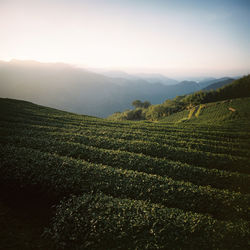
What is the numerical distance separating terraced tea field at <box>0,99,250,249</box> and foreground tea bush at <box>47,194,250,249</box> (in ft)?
0.12

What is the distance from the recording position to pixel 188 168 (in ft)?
39.9

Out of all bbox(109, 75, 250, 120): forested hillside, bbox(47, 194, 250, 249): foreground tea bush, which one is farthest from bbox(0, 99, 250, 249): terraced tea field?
bbox(109, 75, 250, 120): forested hillside

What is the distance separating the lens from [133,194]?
9.33 metres

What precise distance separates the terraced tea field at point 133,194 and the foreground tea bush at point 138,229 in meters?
0.04

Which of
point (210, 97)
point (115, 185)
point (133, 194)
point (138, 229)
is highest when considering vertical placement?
point (210, 97)

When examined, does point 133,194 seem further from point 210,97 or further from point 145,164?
point 210,97

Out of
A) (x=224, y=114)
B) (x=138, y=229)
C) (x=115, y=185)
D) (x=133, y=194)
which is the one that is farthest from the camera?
(x=224, y=114)

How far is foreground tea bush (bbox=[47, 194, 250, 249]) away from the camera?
6414mm

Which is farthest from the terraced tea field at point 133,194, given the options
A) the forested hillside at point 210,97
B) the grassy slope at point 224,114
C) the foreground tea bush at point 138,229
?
the forested hillside at point 210,97

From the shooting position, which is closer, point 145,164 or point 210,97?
point 145,164

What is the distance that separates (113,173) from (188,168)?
21.9 ft

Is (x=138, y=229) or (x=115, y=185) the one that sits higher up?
(x=115, y=185)

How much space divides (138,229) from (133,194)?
8.31ft

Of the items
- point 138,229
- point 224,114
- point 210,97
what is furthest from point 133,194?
point 210,97
